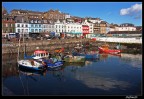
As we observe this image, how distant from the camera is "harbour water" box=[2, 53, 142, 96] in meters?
10.1

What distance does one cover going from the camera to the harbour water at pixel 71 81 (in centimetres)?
1012

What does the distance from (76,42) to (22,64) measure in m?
18.1

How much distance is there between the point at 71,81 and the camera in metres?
12.1

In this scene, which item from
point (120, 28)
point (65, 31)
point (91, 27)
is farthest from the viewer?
point (120, 28)

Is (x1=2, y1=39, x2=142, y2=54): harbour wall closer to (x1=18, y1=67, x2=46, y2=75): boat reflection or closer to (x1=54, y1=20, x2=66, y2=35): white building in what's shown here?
(x1=54, y1=20, x2=66, y2=35): white building

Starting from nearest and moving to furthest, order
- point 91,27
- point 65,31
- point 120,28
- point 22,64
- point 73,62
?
point 22,64 < point 73,62 < point 65,31 < point 91,27 < point 120,28

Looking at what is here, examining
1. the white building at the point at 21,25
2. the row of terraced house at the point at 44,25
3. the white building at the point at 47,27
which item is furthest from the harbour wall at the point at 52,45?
the white building at the point at 47,27

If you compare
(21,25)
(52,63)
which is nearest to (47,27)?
(21,25)

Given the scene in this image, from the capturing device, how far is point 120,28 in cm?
5653

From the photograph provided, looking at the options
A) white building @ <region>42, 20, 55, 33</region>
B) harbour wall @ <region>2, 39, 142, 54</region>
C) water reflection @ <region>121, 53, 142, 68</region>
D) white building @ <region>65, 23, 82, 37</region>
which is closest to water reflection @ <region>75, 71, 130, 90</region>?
water reflection @ <region>121, 53, 142, 68</region>

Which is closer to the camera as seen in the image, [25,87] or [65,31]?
[25,87]

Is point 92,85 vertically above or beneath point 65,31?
beneath

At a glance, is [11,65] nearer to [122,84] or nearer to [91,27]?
[122,84]

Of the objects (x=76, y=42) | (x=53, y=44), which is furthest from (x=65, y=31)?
(x=53, y=44)
